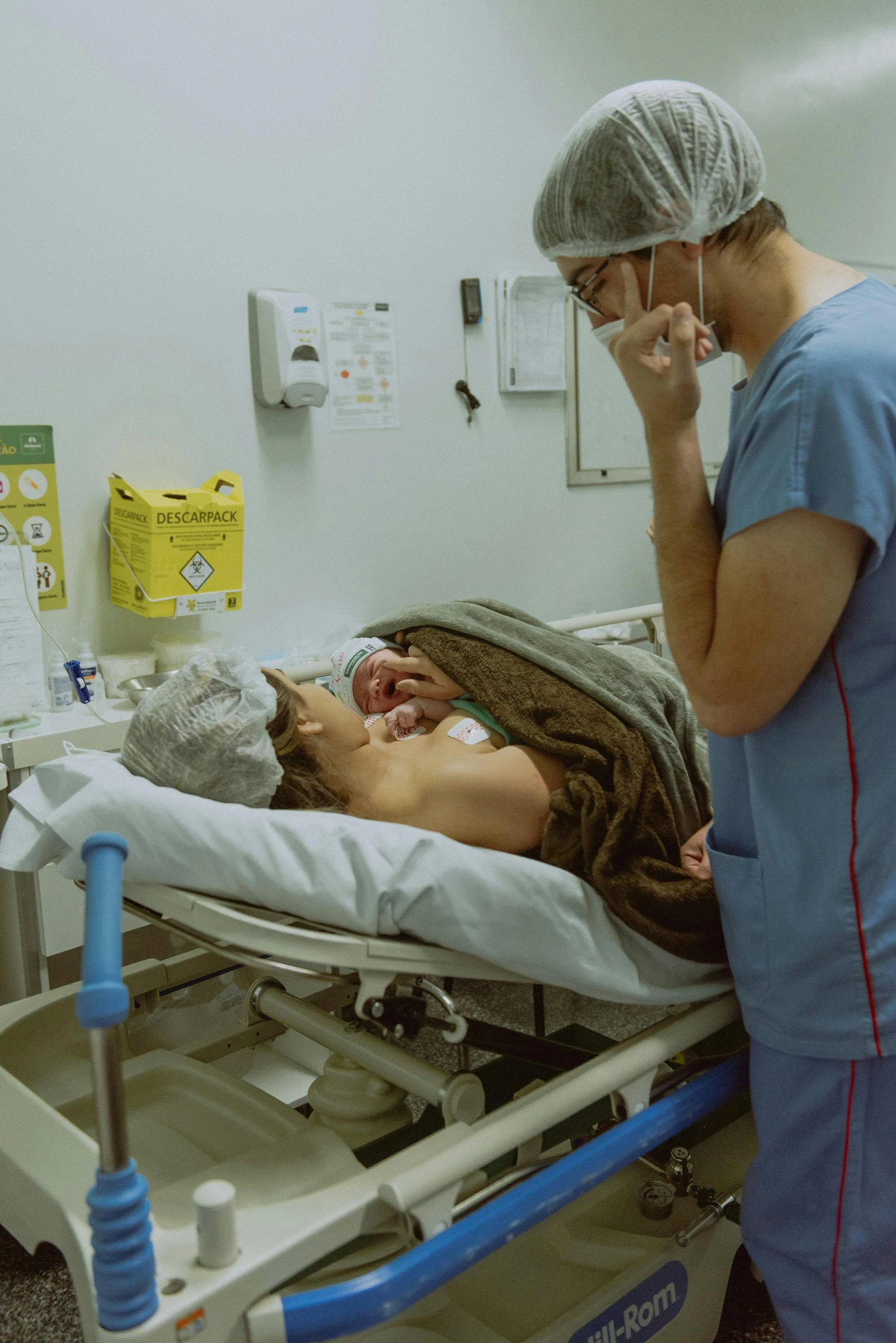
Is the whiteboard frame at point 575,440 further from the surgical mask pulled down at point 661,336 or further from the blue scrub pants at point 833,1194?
the blue scrub pants at point 833,1194

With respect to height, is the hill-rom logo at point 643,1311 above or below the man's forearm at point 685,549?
below

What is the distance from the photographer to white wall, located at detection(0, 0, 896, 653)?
7.52 ft

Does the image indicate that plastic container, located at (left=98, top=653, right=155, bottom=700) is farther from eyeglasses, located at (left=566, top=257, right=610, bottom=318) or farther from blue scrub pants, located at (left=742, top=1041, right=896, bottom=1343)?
blue scrub pants, located at (left=742, top=1041, right=896, bottom=1343)

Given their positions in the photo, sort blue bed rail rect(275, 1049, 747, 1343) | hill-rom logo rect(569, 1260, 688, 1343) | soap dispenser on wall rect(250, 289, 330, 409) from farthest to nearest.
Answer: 1. soap dispenser on wall rect(250, 289, 330, 409)
2. hill-rom logo rect(569, 1260, 688, 1343)
3. blue bed rail rect(275, 1049, 747, 1343)

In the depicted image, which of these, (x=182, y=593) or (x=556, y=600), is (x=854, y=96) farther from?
(x=182, y=593)

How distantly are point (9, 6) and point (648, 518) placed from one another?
2284 millimetres

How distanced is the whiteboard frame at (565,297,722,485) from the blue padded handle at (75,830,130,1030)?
2611 millimetres

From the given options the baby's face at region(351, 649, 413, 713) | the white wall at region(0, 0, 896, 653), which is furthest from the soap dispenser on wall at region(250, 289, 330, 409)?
the baby's face at region(351, 649, 413, 713)

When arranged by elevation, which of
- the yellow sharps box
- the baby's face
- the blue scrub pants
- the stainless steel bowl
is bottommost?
the blue scrub pants

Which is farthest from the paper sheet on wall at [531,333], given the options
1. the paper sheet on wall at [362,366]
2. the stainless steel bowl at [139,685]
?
the stainless steel bowl at [139,685]

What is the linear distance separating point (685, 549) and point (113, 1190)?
809 millimetres

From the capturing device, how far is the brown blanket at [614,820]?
1.29 m

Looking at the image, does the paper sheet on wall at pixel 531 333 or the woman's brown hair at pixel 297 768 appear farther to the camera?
the paper sheet on wall at pixel 531 333

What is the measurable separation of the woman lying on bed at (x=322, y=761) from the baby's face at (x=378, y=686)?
0.57 ft
